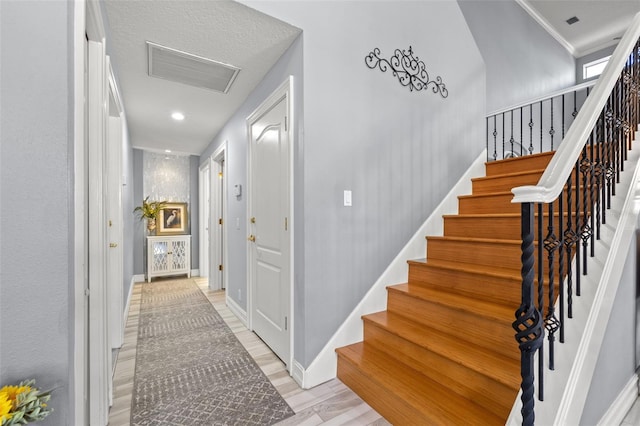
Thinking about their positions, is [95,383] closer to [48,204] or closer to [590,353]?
[48,204]

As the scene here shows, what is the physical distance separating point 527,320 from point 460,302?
0.79 m

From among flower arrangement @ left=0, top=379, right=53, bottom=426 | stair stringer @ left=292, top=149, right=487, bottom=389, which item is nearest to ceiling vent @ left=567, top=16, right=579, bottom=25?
stair stringer @ left=292, top=149, right=487, bottom=389

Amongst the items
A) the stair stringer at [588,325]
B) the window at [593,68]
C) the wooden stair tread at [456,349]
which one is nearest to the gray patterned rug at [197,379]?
the wooden stair tread at [456,349]

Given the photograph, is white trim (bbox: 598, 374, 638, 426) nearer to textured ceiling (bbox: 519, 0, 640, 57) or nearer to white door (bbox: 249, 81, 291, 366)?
white door (bbox: 249, 81, 291, 366)

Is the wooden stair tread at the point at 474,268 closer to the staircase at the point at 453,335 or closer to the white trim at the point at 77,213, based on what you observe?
the staircase at the point at 453,335

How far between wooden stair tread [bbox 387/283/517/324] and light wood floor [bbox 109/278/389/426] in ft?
2.56

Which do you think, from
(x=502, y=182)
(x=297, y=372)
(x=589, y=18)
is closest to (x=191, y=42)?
(x=297, y=372)

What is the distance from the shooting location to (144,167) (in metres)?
5.57

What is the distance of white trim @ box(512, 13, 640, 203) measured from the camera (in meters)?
1.10

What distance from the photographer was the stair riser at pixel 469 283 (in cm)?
180

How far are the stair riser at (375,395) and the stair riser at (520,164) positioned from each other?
233cm

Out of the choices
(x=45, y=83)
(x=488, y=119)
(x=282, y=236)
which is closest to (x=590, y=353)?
(x=282, y=236)

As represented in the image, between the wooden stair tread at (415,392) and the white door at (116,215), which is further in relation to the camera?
the white door at (116,215)

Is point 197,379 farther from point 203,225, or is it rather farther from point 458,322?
point 203,225
